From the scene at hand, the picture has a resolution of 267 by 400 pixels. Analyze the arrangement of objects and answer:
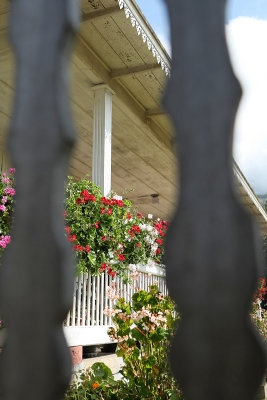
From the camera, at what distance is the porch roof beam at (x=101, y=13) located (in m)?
4.08

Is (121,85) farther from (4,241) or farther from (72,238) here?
(4,241)

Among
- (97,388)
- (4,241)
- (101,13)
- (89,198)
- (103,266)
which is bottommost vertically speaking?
(97,388)

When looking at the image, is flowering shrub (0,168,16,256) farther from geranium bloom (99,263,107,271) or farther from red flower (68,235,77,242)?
geranium bloom (99,263,107,271)

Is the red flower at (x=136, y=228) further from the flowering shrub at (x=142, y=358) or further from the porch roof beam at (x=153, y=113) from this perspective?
the porch roof beam at (x=153, y=113)

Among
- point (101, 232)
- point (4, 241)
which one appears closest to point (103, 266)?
point (101, 232)

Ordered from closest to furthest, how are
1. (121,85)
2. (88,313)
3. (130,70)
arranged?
(88,313) < (130,70) < (121,85)

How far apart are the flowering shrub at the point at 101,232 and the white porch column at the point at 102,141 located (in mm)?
347

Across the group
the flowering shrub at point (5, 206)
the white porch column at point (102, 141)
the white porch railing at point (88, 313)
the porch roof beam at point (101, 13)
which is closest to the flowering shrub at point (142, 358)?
the white porch railing at point (88, 313)

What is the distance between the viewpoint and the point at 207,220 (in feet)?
1.51

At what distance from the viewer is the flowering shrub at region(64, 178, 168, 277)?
3.81 meters

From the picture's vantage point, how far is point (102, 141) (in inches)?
191

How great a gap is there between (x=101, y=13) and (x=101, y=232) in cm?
217

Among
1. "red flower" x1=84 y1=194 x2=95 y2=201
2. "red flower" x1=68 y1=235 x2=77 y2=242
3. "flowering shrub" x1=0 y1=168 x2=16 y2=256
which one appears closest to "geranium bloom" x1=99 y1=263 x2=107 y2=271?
"red flower" x1=68 y1=235 x2=77 y2=242

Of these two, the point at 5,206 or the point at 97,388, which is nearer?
the point at 97,388
